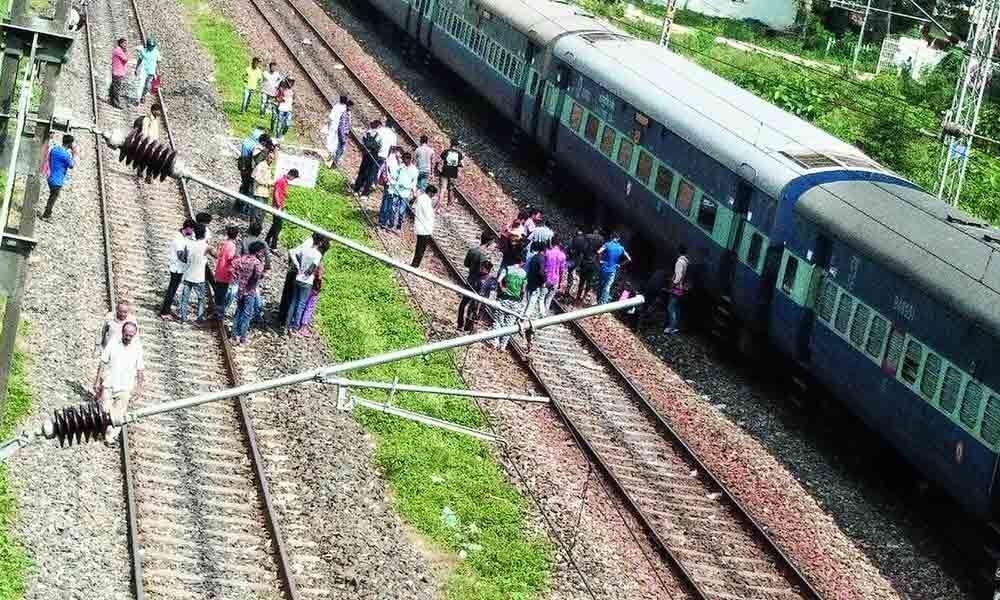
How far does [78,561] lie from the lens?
1667 cm

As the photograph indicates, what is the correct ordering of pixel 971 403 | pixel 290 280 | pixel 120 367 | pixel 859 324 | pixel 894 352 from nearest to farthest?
pixel 120 367
pixel 971 403
pixel 894 352
pixel 859 324
pixel 290 280

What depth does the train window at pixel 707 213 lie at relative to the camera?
28094mm

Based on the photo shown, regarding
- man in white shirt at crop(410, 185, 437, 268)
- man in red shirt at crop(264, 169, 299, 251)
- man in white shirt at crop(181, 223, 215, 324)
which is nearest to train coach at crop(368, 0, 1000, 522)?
man in white shirt at crop(410, 185, 437, 268)

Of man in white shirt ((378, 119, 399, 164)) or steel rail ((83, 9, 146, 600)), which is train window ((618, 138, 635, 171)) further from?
steel rail ((83, 9, 146, 600))

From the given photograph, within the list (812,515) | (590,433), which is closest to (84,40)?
(590,433)

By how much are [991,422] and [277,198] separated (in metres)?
13.1

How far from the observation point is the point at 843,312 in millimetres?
23875

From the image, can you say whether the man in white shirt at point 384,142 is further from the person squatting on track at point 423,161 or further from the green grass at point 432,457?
the green grass at point 432,457

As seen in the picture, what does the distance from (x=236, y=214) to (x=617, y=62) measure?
8.57 m

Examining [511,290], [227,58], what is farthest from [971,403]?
[227,58]

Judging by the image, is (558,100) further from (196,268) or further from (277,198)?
(196,268)

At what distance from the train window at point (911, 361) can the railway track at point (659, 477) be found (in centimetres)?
281

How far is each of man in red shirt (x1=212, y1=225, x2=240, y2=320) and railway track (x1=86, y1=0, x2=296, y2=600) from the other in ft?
1.45

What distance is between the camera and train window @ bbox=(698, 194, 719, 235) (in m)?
28.1
